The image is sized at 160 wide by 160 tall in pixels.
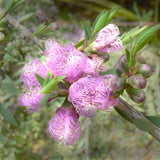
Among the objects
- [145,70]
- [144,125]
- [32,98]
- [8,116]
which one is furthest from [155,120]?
[8,116]

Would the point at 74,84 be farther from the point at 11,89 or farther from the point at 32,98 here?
the point at 11,89

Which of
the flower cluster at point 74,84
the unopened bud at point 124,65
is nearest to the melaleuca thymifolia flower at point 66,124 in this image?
the flower cluster at point 74,84

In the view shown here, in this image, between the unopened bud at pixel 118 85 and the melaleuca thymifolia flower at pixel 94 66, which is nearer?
the unopened bud at pixel 118 85

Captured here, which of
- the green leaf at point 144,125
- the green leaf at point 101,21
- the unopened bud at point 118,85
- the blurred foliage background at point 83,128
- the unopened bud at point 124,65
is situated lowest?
the blurred foliage background at point 83,128

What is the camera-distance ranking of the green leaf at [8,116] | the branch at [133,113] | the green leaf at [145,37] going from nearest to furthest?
1. the green leaf at [145,37]
2. the branch at [133,113]
3. the green leaf at [8,116]

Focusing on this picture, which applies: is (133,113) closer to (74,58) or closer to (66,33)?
(74,58)

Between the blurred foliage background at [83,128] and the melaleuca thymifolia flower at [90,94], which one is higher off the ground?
the melaleuca thymifolia flower at [90,94]

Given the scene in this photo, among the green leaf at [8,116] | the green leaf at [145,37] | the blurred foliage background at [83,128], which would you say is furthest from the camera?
the blurred foliage background at [83,128]

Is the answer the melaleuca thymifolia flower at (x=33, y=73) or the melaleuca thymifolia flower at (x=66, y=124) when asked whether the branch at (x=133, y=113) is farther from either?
the melaleuca thymifolia flower at (x=33, y=73)
